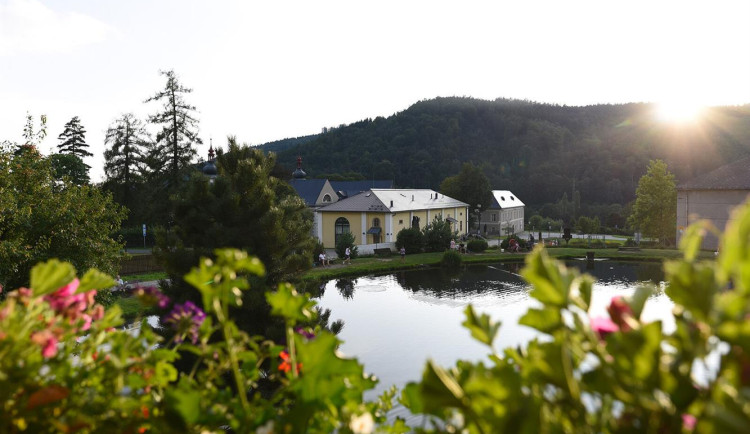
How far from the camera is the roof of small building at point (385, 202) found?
4244cm

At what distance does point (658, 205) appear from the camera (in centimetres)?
4256

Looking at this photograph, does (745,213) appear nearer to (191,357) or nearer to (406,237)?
(191,357)

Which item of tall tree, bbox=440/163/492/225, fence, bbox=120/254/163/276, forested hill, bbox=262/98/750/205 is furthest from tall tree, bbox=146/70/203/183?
forested hill, bbox=262/98/750/205

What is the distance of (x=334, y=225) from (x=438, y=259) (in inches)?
432

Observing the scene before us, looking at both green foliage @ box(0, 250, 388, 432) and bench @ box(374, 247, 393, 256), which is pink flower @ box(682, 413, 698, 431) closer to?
green foliage @ box(0, 250, 388, 432)

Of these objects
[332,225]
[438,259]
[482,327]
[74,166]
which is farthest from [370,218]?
[482,327]

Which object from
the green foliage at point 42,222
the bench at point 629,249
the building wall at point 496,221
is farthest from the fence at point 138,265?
the building wall at point 496,221

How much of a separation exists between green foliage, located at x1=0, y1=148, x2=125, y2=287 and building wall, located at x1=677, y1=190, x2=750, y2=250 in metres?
37.5

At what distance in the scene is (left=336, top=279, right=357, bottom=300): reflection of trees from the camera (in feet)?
79.2

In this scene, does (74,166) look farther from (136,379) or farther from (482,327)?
(482,327)

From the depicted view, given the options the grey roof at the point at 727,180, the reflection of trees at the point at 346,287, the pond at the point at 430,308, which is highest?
the grey roof at the point at 727,180

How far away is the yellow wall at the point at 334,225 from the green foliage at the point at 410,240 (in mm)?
4047

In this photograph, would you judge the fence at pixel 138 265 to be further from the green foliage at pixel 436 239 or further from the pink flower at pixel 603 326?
the pink flower at pixel 603 326

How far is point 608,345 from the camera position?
99 centimetres
